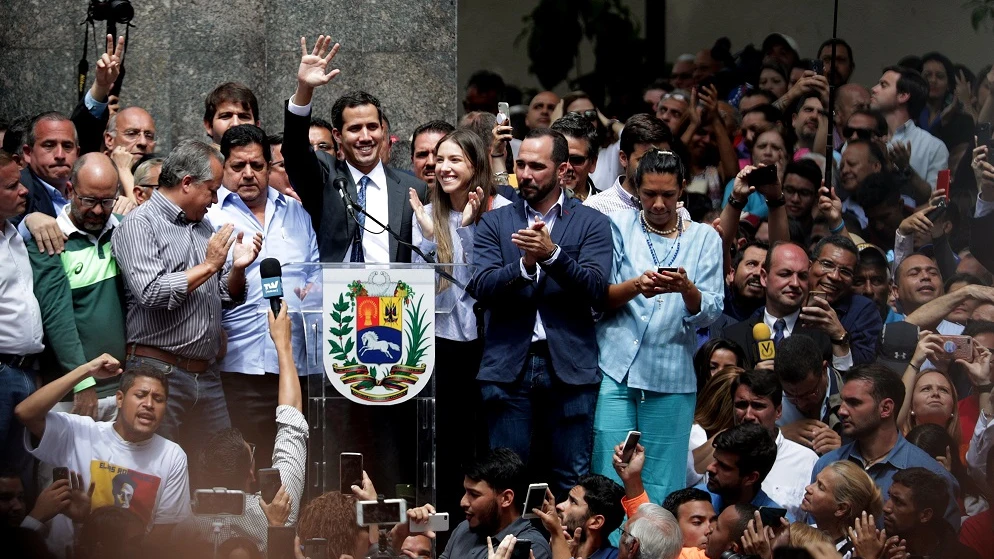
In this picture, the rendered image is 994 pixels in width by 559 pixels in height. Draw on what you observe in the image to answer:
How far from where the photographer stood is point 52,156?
791cm

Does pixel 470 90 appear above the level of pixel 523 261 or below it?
above

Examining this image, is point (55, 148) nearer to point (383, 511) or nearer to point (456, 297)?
point (456, 297)

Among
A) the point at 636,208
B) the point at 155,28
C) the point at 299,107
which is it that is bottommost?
the point at 636,208

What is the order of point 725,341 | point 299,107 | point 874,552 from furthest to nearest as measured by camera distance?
1. point 725,341
2. point 299,107
3. point 874,552

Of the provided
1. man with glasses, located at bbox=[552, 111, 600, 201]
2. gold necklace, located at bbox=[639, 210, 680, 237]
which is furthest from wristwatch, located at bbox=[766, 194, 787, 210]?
gold necklace, located at bbox=[639, 210, 680, 237]

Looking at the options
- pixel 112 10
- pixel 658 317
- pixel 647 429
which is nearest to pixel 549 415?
pixel 647 429

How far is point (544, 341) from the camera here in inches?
→ 283

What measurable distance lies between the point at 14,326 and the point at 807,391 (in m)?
3.81

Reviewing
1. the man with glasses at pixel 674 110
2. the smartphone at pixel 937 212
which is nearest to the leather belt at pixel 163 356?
the man with glasses at pixel 674 110

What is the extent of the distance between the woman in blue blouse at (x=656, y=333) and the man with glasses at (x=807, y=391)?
0.61 metres

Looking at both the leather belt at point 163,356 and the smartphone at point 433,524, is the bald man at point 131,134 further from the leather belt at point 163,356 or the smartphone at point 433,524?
the smartphone at point 433,524

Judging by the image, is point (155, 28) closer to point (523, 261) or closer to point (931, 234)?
point (523, 261)

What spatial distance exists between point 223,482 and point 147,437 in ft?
1.36

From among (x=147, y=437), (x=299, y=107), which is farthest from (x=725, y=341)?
(x=147, y=437)
